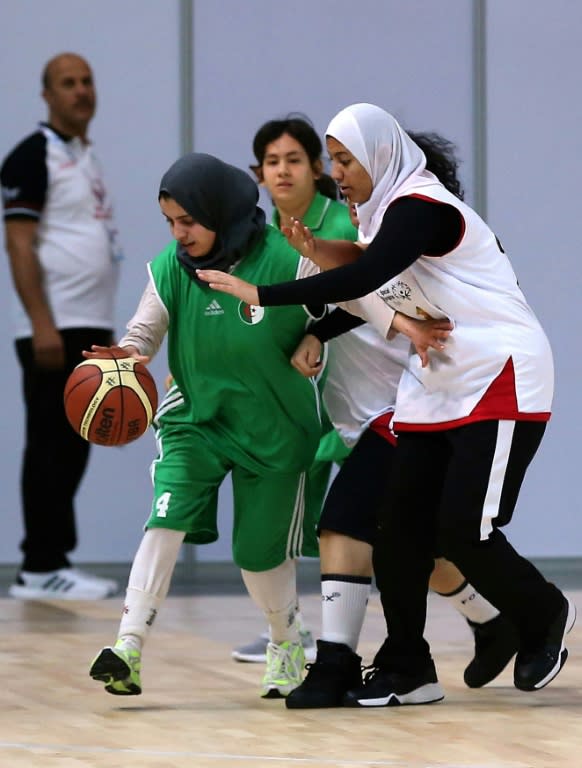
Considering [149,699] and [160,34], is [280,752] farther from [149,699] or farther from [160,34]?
[160,34]

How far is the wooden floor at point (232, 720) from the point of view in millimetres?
4160

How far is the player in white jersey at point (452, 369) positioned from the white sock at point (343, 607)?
19cm

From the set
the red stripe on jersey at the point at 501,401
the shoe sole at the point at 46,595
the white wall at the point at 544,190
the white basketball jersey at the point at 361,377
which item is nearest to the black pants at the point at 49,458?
the shoe sole at the point at 46,595

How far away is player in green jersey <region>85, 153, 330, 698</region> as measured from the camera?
502 cm

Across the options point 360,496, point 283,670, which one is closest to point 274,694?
point 283,670

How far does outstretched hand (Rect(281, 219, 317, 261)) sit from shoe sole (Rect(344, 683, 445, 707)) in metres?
1.21

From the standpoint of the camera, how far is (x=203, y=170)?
5016 mm

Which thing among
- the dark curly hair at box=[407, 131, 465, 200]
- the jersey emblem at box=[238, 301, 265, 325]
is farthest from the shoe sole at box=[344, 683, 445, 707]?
the dark curly hair at box=[407, 131, 465, 200]

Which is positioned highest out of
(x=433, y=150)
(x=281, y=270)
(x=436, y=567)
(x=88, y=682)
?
(x=433, y=150)

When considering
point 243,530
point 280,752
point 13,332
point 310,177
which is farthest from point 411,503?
point 13,332

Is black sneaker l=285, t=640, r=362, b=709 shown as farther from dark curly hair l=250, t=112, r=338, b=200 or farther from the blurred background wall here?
the blurred background wall

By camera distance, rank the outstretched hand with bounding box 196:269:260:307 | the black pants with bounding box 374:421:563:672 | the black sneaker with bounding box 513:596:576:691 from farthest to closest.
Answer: the black sneaker with bounding box 513:596:576:691, the black pants with bounding box 374:421:563:672, the outstretched hand with bounding box 196:269:260:307

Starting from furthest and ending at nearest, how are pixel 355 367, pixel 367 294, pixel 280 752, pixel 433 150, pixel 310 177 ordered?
pixel 310 177 → pixel 355 367 → pixel 433 150 → pixel 367 294 → pixel 280 752

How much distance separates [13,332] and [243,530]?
3.74 meters
